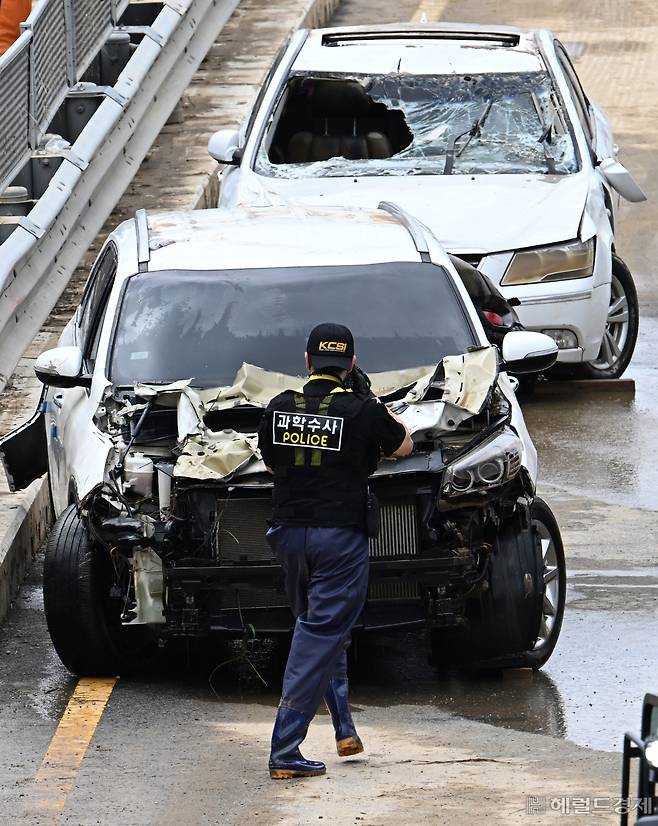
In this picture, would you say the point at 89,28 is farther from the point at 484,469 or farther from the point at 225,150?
the point at 484,469

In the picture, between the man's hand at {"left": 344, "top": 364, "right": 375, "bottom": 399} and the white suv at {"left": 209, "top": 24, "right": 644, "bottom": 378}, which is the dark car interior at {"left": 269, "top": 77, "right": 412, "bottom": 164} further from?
the man's hand at {"left": 344, "top": 364, "right": 375, "bottom": 399}

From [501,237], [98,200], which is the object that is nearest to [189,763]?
[501,237]

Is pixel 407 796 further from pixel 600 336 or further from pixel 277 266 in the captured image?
pixel 600 336

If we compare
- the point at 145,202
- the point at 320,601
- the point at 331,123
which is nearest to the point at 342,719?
the point at 320,601

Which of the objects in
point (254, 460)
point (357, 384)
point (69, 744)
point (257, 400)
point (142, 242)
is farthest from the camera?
point (142, 242)

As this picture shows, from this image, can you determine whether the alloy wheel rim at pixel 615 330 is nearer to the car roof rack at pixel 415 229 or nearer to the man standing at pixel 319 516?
the car roof rack at pixel 415 229

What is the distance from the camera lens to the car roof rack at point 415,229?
29.7 feet

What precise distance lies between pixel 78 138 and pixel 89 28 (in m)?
1.64

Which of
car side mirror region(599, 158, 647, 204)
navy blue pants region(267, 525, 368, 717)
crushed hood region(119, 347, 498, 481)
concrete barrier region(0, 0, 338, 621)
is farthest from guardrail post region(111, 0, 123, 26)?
navy blue pants region(267, 525, 368, 717)

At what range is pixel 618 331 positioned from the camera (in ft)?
43.2

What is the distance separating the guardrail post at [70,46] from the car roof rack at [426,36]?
2135mm

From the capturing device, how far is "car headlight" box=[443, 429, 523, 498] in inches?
289

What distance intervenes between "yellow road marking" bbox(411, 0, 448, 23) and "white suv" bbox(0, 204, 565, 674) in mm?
16828

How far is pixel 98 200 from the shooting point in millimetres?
14742
